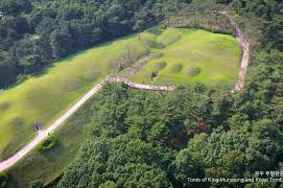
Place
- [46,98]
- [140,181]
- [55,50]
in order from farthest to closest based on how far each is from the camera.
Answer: [55,50], [46,98], [140,181]

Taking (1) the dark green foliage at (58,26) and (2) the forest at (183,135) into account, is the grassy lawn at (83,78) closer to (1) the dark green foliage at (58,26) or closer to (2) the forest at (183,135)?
(1) the dark green foliage at (58,26)

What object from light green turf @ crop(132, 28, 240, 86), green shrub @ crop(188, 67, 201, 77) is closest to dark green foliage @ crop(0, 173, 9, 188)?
light green turf @ crop(132, 28, 240, 86)

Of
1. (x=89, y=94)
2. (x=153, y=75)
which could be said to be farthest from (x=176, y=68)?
(x=89, y=94)

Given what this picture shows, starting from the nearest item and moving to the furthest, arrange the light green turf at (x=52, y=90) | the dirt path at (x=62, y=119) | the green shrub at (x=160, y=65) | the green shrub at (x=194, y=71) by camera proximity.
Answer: the dirt path at (x=62, y=119)
the light green turf at (x=52, y=90)
the green shrub at (x=194, y=71)
the green shrub at (x=160, y=65)

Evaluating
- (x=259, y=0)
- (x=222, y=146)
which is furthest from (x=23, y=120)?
(x=259, y=0)

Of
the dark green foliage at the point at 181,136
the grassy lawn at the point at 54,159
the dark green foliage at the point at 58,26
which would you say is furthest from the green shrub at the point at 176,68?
the dark green foliage at the point at 58,26

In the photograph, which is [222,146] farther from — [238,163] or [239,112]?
[239,112]
